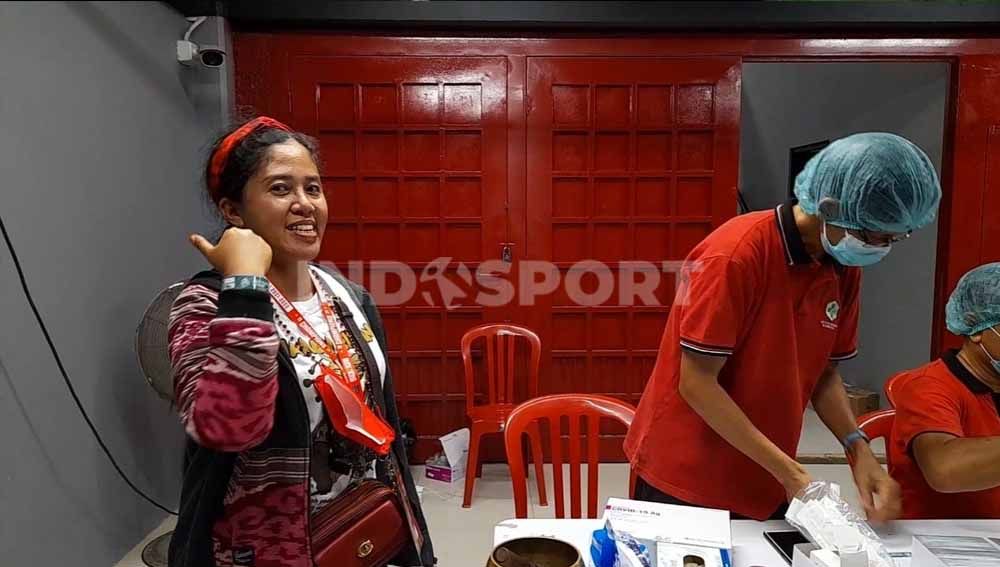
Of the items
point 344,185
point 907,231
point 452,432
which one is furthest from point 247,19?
point 907,231

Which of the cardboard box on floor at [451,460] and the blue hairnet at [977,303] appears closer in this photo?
the blue hairnet at [977,303]

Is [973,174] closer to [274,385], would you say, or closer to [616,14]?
[616,14]

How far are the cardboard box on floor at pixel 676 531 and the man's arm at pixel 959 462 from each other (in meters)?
0.51

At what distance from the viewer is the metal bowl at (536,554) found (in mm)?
829

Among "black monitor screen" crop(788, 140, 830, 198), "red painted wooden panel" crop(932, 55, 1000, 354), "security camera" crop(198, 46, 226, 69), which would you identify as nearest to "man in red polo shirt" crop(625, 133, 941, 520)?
"security camera" crop(198, 46, 226, 69)

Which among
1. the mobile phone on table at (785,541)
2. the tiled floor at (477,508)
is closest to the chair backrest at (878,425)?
the mobile phone on table at (785,541)

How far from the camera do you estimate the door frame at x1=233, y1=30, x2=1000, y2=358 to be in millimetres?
3033

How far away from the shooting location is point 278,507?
0.97 meters

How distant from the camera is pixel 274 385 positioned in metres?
0.86

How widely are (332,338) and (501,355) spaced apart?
1938 mm

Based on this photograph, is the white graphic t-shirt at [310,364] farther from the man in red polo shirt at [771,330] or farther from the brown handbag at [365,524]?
the man in red polo shirt at [771,330]

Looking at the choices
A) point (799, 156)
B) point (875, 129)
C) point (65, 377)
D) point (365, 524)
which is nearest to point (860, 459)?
point (365, 524)

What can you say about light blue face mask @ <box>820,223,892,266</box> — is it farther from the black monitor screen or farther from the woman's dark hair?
the black monitor screen

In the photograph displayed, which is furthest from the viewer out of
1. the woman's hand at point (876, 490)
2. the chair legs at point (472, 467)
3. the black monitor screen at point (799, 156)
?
the black monitor screen at point (799, 156)
